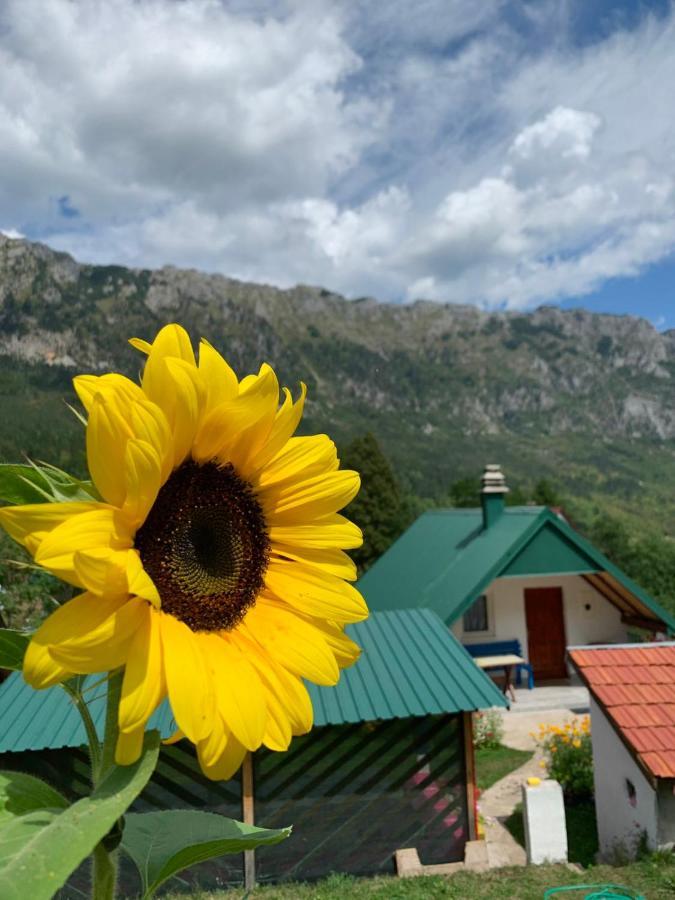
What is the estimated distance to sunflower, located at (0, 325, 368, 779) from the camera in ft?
2.53

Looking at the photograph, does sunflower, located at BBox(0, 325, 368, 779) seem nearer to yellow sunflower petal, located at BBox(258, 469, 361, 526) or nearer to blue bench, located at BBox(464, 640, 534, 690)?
yellow sunflower petal, located at BBox(258, 469, 361, 526)

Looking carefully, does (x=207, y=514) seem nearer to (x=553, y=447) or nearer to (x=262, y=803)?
(x=262, y=803)

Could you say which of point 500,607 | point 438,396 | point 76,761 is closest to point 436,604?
point 500,607

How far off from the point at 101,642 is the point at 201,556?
27 centimetres

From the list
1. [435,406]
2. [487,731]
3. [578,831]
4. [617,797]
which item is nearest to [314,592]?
[617,797]

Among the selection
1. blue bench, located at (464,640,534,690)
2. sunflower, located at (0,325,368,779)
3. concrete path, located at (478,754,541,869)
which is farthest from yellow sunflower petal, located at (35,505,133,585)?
blue bench, located at (464,640,534,690)

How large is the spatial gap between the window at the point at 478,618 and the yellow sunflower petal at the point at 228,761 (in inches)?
646

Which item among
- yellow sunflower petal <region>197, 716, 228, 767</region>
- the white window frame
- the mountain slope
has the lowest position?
the white window frame

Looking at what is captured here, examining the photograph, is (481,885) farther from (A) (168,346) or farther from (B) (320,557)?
(A) (168,346)

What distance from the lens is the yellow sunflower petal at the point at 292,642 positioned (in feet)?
3.26

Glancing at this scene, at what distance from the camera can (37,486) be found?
82 centimetres

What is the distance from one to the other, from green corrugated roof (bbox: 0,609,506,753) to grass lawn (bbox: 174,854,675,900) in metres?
1.53

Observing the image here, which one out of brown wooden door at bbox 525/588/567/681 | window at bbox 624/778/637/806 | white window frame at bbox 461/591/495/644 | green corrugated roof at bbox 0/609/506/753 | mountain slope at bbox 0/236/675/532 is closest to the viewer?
green corrugated roof at bbox 0/609/506/753

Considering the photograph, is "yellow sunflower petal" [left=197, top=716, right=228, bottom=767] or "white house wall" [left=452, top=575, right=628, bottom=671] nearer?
"yellow sunflower petal" [left=197, top=716, right=228, bottom=767]
